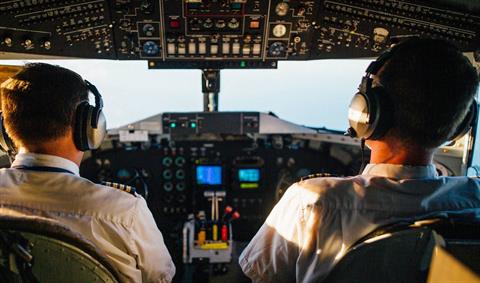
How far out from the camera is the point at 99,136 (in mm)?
1452

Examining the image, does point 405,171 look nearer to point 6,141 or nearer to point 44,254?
point 44,254

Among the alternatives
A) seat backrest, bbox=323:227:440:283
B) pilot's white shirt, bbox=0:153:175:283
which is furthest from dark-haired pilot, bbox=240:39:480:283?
pilot's white shirt, bbox=0:153:175:283

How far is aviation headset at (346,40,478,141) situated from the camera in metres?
1.24

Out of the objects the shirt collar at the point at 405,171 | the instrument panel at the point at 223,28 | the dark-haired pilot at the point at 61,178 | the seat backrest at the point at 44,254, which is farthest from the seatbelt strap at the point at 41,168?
the instrument panel at the point at 223,28

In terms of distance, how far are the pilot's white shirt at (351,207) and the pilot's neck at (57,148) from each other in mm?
647

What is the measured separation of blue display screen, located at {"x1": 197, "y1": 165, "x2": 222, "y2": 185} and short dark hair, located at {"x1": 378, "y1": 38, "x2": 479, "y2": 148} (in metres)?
1.64

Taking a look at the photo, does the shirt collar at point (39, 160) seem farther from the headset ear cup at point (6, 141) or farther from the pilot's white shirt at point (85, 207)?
the headset ear cup at point (6, 141)

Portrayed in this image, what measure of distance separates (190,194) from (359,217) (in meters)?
1.78

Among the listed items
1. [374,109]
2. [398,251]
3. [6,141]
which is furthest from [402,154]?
[6,141]

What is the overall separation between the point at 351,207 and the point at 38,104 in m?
0.89

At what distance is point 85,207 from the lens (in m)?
1.22

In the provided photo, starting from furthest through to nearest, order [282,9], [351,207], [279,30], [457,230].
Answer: [279,30] → [282,9] → [351,207] → [457,230]

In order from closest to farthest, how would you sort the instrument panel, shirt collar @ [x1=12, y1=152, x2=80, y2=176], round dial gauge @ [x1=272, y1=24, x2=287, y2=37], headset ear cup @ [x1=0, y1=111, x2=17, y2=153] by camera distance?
shirt collar @ [x1=12, y1=152, x2=80, y2=176] → headset ear cup @ [x1=0, y1=111, x2=17, y2=153] → the instrument panel → round dial gauge @ [x1=272, y1=24, x2=287, y2=37]

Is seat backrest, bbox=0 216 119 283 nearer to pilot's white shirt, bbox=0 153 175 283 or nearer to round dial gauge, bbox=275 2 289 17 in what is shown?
pilot's white shirt, bbox=0 153 175 283
